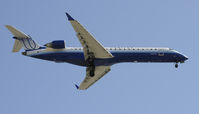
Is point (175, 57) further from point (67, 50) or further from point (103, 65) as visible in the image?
point (67, 50)

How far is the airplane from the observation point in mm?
62991

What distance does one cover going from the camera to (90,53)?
207 ft

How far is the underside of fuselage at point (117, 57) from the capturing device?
64.1 metres

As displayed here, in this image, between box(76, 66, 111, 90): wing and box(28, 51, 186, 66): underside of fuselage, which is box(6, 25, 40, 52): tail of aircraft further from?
box(76, 66, 111, 90): wing

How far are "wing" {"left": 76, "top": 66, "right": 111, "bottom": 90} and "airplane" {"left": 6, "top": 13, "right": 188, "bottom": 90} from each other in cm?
51

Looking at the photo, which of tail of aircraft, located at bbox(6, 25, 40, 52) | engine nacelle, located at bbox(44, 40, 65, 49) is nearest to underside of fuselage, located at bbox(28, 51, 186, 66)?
engine nacelle, located at bbox(44, 40, 65, 49)

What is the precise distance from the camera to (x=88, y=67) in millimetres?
66438

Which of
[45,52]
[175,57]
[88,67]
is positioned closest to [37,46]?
[45,52]

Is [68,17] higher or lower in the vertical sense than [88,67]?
higher

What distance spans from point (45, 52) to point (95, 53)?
621 cm

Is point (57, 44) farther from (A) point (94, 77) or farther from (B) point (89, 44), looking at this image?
(A) point (94, 77)

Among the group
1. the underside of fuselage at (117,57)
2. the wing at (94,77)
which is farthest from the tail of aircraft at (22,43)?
the wing at (94,77)

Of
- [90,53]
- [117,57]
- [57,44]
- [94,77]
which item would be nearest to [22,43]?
[57,44]

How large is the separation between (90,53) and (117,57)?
3877 mm
